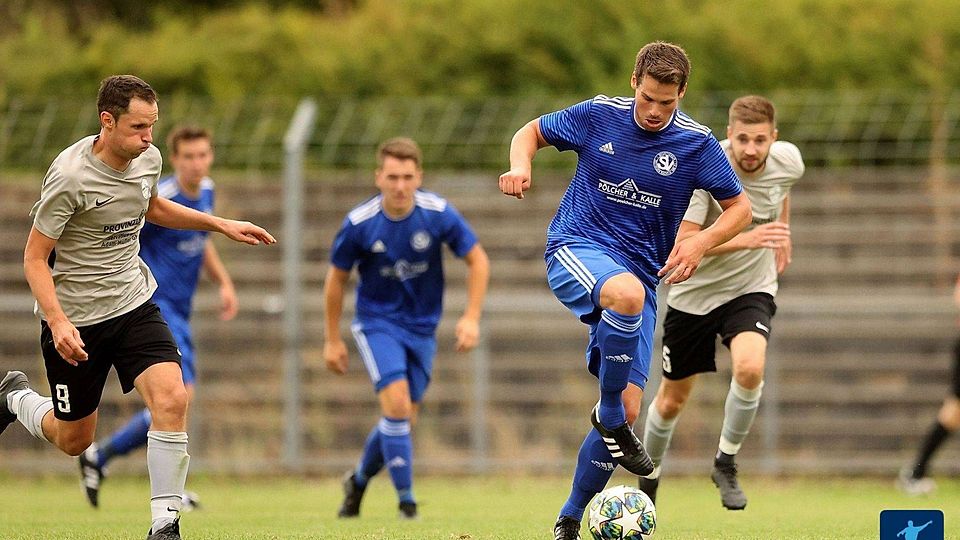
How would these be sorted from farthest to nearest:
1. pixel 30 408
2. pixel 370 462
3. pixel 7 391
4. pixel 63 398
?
1. pixel 370 462
2. pixel 7 391
3. pixel 30 408
4. pixel 63 398

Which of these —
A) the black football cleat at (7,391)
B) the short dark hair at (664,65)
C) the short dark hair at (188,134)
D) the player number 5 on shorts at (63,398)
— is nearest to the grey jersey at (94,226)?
→ the player number 5 on shorts at (63,398)

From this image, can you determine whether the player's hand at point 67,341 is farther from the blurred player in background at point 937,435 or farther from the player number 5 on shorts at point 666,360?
the blurred player in background at point 937,435

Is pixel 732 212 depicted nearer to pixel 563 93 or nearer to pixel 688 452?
pixel 688 452

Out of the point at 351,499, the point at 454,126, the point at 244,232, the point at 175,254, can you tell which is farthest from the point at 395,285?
the point at 454,126

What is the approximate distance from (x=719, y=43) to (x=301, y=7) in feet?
18.3

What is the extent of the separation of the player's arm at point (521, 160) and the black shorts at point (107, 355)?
1703mm

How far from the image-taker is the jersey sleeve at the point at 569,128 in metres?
6.38

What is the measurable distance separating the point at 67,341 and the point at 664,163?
8.76ft

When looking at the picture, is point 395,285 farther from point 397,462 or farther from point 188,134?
point 188,134

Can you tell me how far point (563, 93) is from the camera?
47.1ft

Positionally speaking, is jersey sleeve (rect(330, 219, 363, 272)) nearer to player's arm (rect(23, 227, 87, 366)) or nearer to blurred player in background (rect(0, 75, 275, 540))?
blurred player in background (rect(0, 75, 275, 540))

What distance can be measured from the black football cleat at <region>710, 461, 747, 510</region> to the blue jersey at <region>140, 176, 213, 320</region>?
412cm

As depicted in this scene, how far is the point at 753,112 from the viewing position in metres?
7.52

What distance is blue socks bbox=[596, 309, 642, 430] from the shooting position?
5898mm
